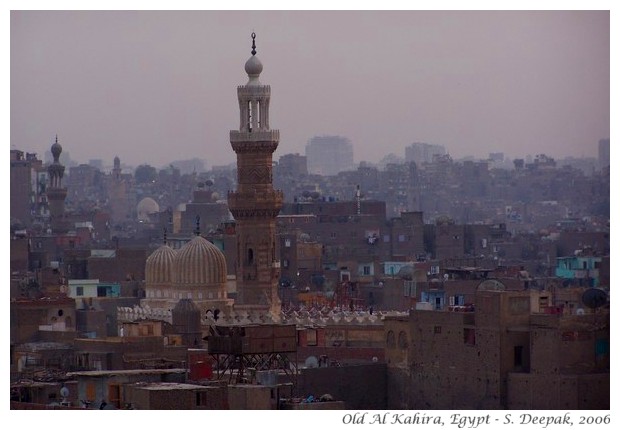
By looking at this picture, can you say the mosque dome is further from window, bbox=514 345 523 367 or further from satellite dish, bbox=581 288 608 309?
window, bbox=514 345 523 367

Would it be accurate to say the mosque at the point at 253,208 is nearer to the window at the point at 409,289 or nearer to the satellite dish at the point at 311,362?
the window at the point at 409,289

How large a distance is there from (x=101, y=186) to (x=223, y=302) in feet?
167

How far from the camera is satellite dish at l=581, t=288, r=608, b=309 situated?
4309 cm

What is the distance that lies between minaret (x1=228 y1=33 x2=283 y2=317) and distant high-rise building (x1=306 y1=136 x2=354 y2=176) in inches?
549

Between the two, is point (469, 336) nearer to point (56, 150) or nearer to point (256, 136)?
point (256, 136)

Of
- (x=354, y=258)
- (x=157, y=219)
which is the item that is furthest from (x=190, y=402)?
(x=157, y=219)

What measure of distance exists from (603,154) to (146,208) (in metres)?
57.3

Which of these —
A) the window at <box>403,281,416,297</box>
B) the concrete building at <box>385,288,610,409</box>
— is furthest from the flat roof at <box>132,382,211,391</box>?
the window at <box>403,281,416,297</box>

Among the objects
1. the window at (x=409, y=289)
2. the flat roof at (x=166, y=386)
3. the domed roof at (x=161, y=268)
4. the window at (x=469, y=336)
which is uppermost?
the domed roof at (x=161, y=268)

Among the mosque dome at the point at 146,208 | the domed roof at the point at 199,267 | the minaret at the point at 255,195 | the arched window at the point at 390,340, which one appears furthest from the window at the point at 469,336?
the mosque dome at the point at 146,208

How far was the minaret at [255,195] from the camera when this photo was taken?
57844 mm

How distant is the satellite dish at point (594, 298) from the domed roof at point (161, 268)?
11887mm

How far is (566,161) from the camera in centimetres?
6341
